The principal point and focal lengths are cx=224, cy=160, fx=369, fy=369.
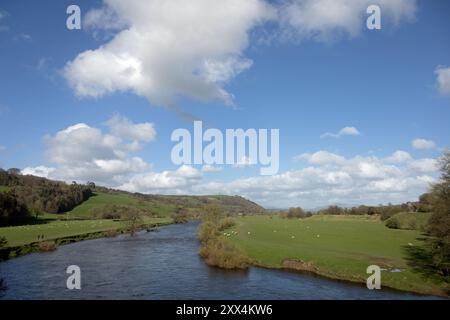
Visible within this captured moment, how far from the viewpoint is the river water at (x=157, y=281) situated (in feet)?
119

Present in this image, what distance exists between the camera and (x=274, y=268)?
50.6m

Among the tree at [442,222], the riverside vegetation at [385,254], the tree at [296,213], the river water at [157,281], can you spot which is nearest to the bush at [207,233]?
the riverside vegetation at [385,254]

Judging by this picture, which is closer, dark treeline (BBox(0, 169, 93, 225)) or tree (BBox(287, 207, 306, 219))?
dark treeline (BBox(0, 169, 93, 225))

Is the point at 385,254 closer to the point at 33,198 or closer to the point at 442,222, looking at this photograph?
the point at 442,222

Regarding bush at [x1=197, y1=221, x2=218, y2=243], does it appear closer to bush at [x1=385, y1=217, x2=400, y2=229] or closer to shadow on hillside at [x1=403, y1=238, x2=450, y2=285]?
shadow on hillside at [x1=403, y1=238, x2=450, y2=285]

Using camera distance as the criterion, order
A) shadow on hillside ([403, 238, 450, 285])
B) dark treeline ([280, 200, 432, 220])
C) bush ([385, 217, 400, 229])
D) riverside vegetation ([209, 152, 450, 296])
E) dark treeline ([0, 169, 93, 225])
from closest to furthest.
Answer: riverside vegetation ([209, 152, 450, 296]), shadow on hillside ([403, 238, 450, 285]), bush ([385, 217, 400, 229]), dark treeline ([0, 169, 93, 225]), dark treeline ([280, 200, 432, 220])

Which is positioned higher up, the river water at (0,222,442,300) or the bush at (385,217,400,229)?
the bush at (385,217,400,229)

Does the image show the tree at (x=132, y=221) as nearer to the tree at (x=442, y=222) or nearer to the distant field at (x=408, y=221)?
the distant field at (x=408, y=221)

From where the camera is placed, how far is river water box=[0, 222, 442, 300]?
36.3 metres

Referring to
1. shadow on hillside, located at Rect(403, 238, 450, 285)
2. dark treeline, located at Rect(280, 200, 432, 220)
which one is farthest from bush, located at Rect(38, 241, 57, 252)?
dark treeline, located at Rect(280, 200, 432, 220)

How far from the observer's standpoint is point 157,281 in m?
42.6

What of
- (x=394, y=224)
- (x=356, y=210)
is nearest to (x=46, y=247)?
(x=394, y=224)
